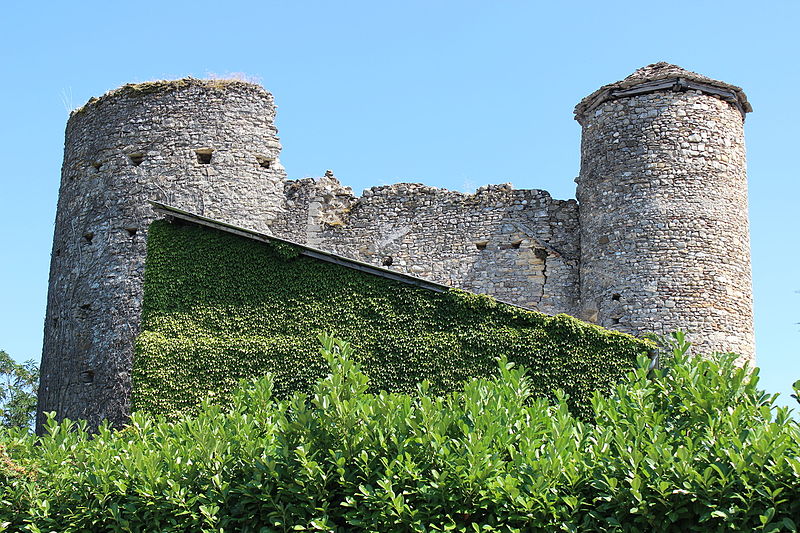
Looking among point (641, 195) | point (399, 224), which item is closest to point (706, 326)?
point (641, 195)

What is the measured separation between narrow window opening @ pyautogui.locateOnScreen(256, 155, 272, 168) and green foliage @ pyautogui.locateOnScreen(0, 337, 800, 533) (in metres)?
9.01

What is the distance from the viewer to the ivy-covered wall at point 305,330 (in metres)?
13.2

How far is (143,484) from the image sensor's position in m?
9.55

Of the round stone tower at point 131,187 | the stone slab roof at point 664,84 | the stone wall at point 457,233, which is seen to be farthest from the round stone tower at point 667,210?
the round stone tower at point 131,187

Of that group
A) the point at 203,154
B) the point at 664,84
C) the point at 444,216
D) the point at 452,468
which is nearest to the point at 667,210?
the point at 664,84

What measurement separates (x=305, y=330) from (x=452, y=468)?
245 inches

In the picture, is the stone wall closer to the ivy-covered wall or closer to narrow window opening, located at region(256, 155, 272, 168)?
narrow window opening, located at region(256, 155, 272, 168)

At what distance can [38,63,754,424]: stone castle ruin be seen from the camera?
1622cm

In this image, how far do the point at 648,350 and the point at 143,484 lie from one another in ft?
21.8

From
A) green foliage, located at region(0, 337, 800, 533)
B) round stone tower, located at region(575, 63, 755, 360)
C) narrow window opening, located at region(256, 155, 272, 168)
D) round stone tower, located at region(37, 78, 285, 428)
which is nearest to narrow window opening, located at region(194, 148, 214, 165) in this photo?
round stone tower, located at region(37, 78, 285, 428)

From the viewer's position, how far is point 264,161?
18.8 metres

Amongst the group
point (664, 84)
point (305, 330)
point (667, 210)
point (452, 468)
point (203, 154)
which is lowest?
point (452, 468)

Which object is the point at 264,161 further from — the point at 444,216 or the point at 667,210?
the point at 667,210

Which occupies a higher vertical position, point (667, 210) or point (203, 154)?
point (203, 154)
